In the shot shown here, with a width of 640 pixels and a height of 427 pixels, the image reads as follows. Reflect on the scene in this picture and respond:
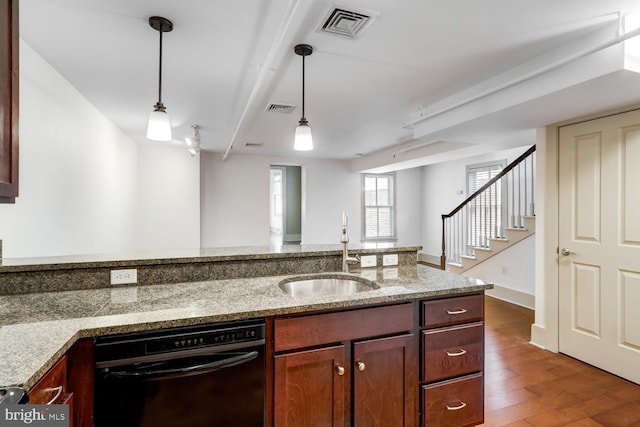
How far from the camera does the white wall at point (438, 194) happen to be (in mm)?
6699

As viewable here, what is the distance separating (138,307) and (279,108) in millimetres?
2564

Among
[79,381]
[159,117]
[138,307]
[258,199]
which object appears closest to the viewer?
[79,381]

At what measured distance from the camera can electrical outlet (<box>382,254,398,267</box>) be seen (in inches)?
93.5

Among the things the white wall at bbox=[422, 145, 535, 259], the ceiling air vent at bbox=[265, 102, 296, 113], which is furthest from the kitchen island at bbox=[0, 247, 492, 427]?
the white wall at bbox=[422, 145, 535, 259]

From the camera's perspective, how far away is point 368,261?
2320 mm

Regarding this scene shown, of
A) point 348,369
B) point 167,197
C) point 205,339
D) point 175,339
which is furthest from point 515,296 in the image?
point 167,197

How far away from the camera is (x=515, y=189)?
5.07m

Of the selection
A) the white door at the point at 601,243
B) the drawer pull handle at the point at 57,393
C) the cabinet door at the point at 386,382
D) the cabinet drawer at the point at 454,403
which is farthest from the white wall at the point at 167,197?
the white door at the point at 601,243

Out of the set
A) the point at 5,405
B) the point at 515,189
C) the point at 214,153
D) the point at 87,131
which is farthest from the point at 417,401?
the point at 214,153

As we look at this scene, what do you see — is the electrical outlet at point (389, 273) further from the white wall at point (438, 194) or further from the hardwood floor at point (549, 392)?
the white wall at point (438, 194)

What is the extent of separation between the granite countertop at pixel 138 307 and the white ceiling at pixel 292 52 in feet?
4.74

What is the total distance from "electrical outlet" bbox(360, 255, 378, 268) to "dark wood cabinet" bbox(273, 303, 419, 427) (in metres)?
0.63

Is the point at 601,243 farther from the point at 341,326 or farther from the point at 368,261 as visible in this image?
the point at 341,326

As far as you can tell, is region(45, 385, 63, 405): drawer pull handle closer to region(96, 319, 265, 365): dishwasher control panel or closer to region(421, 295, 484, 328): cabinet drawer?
region(96, 319, 265, 365): dishwasher control panel
